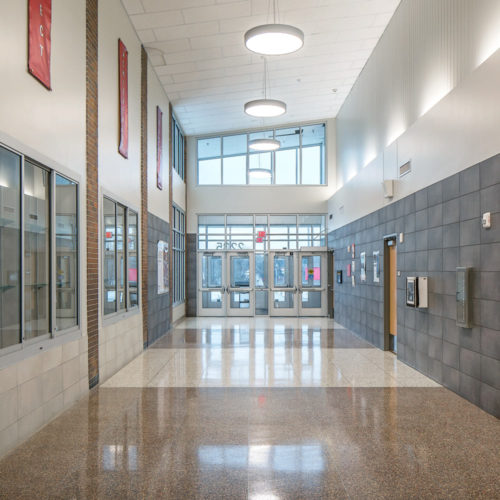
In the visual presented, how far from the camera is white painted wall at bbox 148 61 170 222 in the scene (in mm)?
10367

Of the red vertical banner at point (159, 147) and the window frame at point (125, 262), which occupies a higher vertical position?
the red vertical banner at point (159, 147)

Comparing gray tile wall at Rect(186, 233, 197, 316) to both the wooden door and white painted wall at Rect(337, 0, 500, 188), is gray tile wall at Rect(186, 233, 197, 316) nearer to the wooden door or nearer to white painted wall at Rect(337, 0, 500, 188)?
white painted wall at Rect(337, 0, 500, 188)

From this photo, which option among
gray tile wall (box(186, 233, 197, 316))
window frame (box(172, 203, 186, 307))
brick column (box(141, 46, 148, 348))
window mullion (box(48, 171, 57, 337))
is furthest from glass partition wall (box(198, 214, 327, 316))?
window mullion (box(48, 171, 57, 337))

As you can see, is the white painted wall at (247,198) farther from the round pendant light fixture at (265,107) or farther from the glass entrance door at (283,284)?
the round pendant light fixture at (265,107)

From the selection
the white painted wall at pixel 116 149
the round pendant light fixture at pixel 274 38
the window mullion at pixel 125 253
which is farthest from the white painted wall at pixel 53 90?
the round pendant light fixture at pixel 274 38

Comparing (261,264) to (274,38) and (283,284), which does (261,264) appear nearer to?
(283,284)

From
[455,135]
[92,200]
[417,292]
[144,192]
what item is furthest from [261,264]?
[455,135]

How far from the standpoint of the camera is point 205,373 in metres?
7.29

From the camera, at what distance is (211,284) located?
1644cm

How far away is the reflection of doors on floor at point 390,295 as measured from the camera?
9.15m

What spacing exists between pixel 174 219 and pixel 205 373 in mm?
7508

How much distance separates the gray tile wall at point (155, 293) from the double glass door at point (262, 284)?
4363mm

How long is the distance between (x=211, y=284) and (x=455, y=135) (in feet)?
36.8

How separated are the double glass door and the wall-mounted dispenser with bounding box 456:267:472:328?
10.3m
